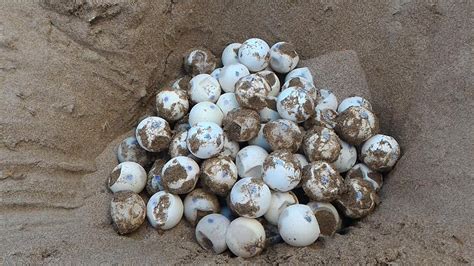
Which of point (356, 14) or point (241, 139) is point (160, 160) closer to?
point (241, 139)

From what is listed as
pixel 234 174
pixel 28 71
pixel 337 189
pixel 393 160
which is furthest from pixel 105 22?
pixel 393 160

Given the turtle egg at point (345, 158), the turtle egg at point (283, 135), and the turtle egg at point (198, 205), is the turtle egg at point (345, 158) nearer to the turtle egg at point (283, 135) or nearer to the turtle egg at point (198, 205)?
the turtle egg at point (283, 135)

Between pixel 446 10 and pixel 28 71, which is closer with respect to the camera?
pixel 28 71

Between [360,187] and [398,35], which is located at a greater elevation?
[398,35]

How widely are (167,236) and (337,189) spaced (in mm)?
642

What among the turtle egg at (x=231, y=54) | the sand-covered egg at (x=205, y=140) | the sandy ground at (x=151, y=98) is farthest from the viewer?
the turtle egg at (x=231, y=54)

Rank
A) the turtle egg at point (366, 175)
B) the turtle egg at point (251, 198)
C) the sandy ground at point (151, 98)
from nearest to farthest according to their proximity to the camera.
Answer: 1. the sandy ground at point (151, 98)
2. the turtle egg at point (251, 198)
3. the turtle egg at point (366, 175)

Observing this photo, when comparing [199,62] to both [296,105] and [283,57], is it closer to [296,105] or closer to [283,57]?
[283,57]

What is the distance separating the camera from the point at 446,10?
202 centimetres

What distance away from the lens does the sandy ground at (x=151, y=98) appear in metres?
1.64

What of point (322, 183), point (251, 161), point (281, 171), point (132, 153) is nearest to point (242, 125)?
point (251, 161)

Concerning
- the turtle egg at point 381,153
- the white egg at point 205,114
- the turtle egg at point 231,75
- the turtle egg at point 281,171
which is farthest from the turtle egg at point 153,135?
the turtle egg at point 381,153

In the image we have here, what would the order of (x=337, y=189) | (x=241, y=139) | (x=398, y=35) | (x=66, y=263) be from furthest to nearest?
(x=398, y=35), (x=241, y=139), (x=337, y=189), (x=66, y=263)

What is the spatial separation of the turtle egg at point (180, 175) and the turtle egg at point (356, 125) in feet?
1.93
